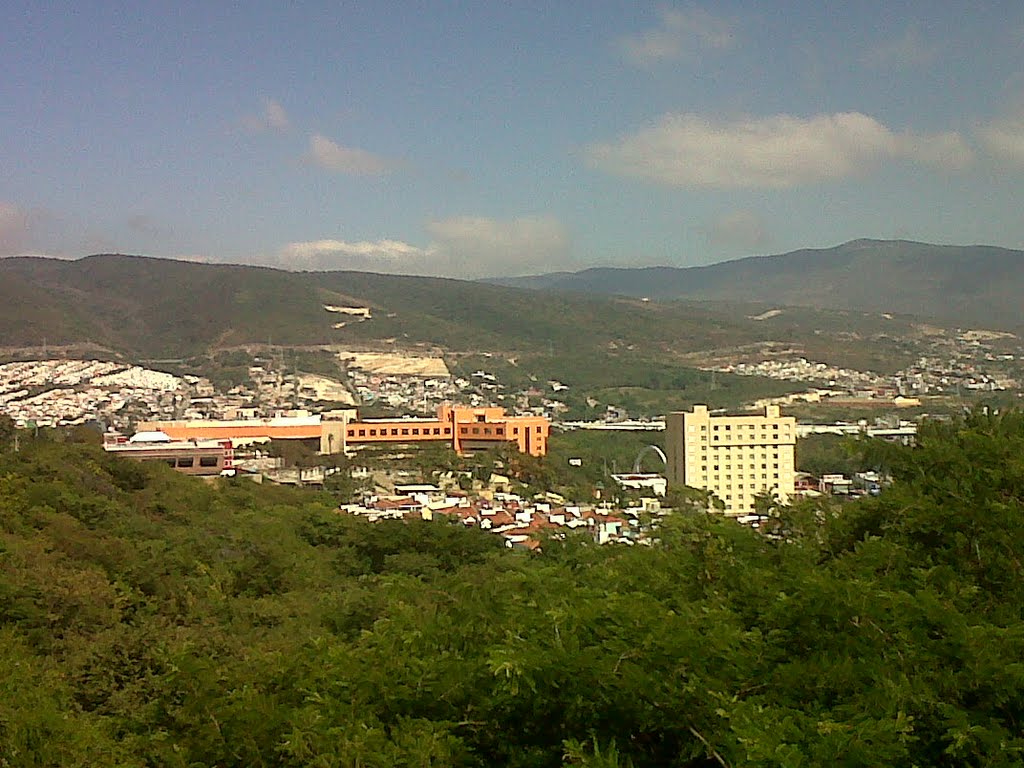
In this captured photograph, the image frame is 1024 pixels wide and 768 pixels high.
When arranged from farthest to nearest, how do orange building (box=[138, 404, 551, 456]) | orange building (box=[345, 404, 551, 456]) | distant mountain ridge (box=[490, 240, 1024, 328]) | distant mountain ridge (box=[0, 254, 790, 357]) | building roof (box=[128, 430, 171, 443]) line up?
distant mountain ridge (box=[490, 240, 1024, 328]) → distant mountain ridge (box=[0, 254, 790, 357]) → orange building (box=[138, 404, 551, 456]) → orange building (box=[345, 404, 551, 456]) → building roof (box=[128, 430, 171, 443])

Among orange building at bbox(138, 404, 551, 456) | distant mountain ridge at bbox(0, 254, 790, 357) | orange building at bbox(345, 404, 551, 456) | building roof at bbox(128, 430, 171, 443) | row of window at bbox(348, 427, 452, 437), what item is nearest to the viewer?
building roof at bbox(128, 430, 171, 443)

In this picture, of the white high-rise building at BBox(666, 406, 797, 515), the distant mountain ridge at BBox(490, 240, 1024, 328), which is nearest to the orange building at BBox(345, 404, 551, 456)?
the white high-rise building at BBox(666, 406, 797, 515)

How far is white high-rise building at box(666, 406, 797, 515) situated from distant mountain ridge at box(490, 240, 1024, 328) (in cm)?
3334

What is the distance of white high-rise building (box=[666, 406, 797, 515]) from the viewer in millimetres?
19766

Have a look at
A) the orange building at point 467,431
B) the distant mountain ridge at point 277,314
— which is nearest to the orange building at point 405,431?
the orange building at point 467,431

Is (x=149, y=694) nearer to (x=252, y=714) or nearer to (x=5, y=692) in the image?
(x=5, y=692)

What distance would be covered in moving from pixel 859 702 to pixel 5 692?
389 cm

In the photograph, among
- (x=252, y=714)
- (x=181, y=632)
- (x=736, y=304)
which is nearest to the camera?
(x=252, y=714)

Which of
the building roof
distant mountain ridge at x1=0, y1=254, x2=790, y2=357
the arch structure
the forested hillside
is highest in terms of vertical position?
distant mountain ridge at x1=0, y1=254, x2=790, y2=357

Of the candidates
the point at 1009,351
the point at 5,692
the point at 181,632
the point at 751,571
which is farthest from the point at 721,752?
the point at 1009,351

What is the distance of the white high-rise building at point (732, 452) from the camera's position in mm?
19766

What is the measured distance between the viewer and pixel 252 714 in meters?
3.76

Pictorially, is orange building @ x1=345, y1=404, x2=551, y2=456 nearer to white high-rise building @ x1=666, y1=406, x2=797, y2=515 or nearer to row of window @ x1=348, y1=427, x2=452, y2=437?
row of window @ x1=348, y1=427, x2=452, y2=437

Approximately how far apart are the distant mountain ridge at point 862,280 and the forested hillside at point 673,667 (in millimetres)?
49777
